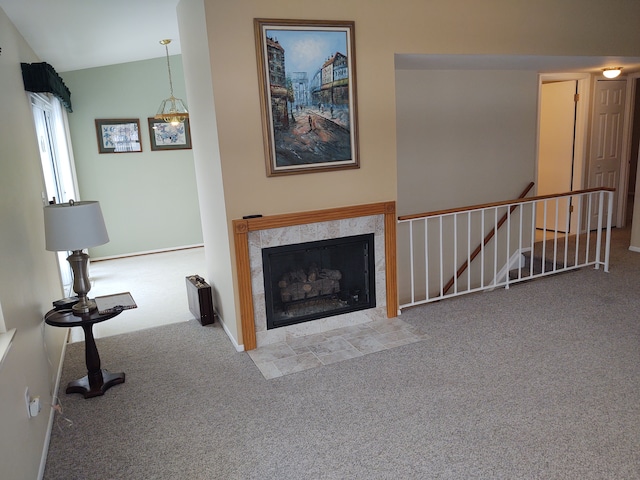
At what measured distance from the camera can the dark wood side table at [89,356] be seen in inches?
111

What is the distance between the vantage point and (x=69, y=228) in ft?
8.73

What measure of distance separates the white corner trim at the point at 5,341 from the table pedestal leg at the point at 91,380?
79 cm

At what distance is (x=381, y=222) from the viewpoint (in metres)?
3.79

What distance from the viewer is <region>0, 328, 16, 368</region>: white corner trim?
190 cm

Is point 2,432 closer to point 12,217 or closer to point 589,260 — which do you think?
point 12,217

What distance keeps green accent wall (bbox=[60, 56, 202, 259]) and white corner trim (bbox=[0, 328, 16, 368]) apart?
16.2ft

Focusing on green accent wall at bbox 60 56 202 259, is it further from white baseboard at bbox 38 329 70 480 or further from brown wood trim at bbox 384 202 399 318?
brown wood trim at bbox 384 202 399 318

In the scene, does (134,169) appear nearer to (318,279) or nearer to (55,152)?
(55,152)

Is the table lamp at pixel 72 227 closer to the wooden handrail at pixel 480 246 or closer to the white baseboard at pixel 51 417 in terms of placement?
the white baseboard at pixel 51 417

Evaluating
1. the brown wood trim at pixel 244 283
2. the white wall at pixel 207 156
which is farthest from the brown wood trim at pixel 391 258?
the white wall at pixel 207 156

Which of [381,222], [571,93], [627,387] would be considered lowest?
[627,387]

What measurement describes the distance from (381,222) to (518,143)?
262 cm

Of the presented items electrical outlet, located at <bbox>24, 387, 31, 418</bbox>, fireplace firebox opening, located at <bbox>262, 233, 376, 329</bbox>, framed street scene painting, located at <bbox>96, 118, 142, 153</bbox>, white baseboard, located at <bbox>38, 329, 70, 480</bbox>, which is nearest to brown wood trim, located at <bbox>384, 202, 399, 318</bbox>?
fireplace firebox opening, located at <bbox>262, 233, 376, 329</bbox>

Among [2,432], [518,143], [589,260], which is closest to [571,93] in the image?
[518,143]
